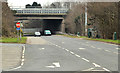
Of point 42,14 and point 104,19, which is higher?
point 42,14

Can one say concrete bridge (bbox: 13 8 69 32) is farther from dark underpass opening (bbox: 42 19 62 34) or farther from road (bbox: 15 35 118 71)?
road (bbox: 15 35 118 71)

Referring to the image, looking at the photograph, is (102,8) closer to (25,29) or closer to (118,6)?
(118,6)

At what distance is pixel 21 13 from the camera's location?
302 ft

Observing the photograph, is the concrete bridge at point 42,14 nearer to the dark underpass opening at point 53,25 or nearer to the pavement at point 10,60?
the dark underpass opening at point 53,25

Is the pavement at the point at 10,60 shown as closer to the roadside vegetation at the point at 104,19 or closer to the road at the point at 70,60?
the road at the point at 70,60

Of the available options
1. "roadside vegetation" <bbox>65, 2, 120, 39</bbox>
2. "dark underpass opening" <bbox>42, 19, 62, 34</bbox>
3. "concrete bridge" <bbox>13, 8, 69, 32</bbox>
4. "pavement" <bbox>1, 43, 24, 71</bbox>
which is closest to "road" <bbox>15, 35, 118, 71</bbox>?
"pavement" <bbox>1, 43, 24, 71</bbox>

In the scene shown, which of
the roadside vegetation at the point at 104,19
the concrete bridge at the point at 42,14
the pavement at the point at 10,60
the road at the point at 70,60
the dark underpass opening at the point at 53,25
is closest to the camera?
the road at the point at 70,60

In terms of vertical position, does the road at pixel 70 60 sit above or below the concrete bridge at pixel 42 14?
below

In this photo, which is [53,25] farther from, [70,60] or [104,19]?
[70,60]

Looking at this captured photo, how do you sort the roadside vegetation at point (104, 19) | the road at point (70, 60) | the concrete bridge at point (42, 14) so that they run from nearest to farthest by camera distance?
the road at point (70, 60) → the roadside vegetation at point (104, 19) → the concrete bridge at point (42, 14)

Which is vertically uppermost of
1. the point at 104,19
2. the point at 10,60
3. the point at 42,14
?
the point at 42,14

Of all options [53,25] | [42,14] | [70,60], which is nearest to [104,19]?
[70,60]

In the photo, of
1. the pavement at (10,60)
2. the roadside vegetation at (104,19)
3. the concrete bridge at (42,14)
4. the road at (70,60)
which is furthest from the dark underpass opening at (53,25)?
the pavement at (10,60)

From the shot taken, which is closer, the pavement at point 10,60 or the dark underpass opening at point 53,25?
the pavement at point 10,60
